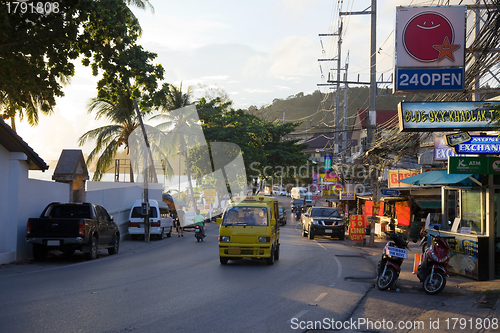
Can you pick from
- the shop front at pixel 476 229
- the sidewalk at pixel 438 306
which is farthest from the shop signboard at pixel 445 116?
the sidewalk at pixel 438 306

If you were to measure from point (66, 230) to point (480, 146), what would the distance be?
1240cm

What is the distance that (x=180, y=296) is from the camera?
377 inches

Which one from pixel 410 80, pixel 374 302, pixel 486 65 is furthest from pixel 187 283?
pixel 486 65

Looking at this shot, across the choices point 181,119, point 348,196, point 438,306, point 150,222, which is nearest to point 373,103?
→ point 150,222

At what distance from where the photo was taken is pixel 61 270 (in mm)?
14023

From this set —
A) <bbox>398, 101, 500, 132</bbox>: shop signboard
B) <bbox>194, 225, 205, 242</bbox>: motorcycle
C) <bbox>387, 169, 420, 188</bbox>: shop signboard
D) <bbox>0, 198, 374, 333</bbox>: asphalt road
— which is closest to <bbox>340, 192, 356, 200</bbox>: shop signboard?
<bbox>387, 169, 420, 188</bbox>: shop signboard

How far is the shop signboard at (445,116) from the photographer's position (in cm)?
1105

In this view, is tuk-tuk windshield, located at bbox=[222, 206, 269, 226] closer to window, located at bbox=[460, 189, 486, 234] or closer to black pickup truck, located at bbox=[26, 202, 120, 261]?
black pickup truck, located at bbox=[26, 202, 120, 261]

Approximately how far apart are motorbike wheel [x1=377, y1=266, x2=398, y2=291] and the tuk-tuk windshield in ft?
16.7

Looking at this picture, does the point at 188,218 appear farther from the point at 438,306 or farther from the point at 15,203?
the point at 438,306

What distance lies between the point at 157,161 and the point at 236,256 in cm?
2487

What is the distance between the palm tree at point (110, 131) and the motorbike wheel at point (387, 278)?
25.2 metres

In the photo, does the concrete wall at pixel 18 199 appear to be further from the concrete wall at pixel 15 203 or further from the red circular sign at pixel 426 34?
the red circular sign at pixel 426 34

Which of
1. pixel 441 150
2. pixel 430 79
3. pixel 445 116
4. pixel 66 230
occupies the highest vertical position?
pixel 430 79
